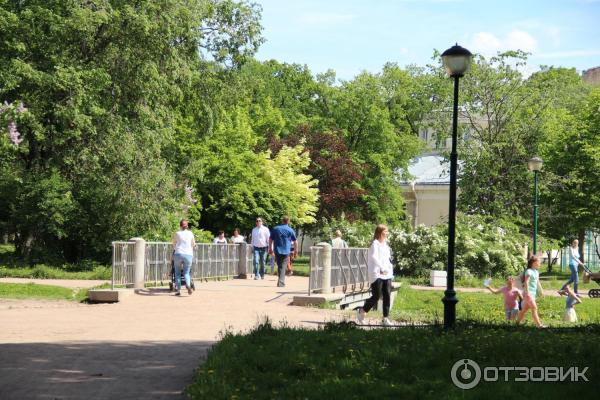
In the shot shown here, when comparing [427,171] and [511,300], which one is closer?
[511,300]

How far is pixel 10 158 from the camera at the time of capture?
30000mm

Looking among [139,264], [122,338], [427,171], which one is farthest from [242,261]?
[427,171]

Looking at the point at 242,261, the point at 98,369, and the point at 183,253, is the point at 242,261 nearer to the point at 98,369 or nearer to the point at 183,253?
the point at 183,253

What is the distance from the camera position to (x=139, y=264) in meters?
21.8

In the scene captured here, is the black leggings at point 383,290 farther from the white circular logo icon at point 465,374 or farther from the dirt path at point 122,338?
the white circular logo icon at point 465,374

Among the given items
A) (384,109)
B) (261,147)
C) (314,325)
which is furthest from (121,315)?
(384,109)

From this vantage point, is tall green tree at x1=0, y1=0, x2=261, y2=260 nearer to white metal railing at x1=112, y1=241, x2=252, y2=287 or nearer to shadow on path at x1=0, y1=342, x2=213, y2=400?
white metal railing at x1=112, y1=241, x2=252, y2=287

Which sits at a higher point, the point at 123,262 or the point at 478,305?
the point at 123,262

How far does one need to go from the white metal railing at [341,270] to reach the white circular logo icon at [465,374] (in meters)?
10.6

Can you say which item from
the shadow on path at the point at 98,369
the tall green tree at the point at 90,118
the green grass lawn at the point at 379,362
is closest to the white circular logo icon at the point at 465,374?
the green grass lawn at the point at 379,362

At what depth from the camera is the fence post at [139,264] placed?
2167 cm

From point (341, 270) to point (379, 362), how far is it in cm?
1356

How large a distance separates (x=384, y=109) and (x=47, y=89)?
3879 cm

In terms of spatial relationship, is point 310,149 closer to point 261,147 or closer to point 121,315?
point 261,147
